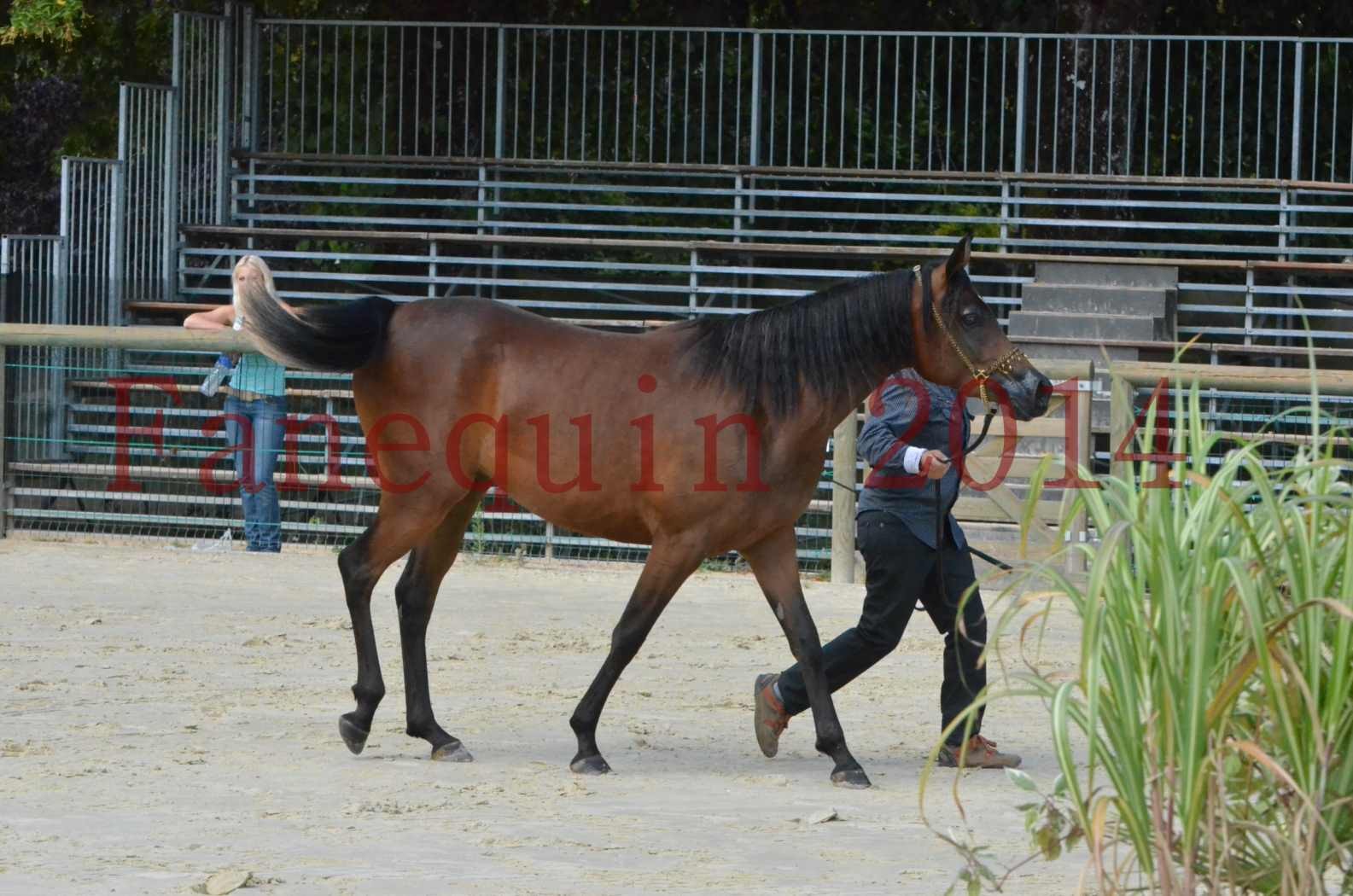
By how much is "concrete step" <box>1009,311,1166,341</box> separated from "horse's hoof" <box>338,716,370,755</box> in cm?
906

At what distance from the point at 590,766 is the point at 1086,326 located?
9.30m

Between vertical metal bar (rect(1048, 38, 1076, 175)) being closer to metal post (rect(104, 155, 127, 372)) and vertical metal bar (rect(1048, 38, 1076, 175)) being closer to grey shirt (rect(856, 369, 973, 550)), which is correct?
metal post (rect(104, 155, 127, 372))

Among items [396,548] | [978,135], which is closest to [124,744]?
[396,548]

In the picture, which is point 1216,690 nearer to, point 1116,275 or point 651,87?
point 1116,275

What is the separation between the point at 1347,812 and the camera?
3.53m

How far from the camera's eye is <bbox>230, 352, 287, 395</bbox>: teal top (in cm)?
1135

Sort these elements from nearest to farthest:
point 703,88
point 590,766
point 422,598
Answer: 1. point 590,766
2. point 422,598
3. point 703,88

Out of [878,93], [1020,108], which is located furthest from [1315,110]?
[878,93]

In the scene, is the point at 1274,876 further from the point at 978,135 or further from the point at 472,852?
the point at 978,135

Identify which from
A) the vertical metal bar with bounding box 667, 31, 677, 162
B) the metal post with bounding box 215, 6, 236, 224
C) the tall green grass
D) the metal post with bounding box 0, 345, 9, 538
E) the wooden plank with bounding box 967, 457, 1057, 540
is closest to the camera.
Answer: the tall green grass

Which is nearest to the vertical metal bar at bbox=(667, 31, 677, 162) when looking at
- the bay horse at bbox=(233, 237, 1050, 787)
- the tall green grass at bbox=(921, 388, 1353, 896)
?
the bay horse at bbox=(233, 237, 1050, 787)

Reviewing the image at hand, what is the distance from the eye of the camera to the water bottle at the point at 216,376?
11.3m

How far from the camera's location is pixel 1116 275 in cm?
1489

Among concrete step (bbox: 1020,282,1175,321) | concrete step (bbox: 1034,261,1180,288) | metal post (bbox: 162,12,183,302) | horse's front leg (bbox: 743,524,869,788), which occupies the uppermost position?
metal post (bbox: 162,12,183,302)
